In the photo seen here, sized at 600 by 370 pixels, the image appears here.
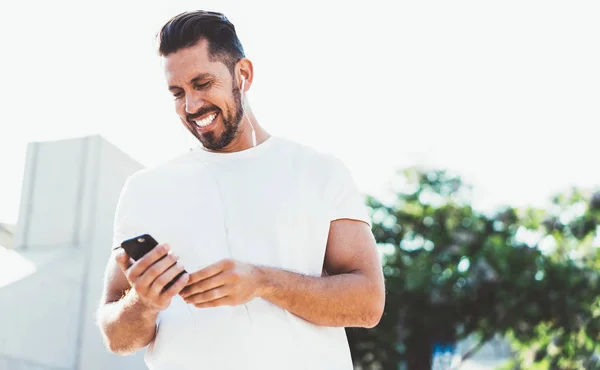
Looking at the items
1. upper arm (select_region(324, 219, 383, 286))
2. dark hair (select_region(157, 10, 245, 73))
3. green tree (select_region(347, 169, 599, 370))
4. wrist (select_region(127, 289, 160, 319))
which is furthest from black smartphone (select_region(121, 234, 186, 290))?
green tree (select_region(347, 169, 599, 370))

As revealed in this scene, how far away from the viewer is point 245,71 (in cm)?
210

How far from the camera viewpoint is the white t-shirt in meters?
1.69

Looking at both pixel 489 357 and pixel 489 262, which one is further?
pixel 489 357

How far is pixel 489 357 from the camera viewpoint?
19.5m

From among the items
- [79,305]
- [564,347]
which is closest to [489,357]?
[564,347]

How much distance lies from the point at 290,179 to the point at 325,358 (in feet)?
1.60

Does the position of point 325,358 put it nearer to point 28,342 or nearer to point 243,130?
point 243,130

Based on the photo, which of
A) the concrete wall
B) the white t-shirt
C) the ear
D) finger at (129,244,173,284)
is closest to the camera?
finger at (129,244,173,284)

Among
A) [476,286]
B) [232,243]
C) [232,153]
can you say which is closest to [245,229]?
[232,243]

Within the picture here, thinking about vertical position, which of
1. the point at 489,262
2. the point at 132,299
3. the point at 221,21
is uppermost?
the point at 221,21

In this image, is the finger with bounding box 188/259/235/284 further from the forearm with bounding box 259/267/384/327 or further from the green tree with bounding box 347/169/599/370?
the green tree with bounding box 347/169/599/370

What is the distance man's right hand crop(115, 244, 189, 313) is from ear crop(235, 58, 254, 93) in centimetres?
77

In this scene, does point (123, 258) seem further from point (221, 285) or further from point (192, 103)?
point (192, 103)

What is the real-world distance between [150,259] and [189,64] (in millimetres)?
713
